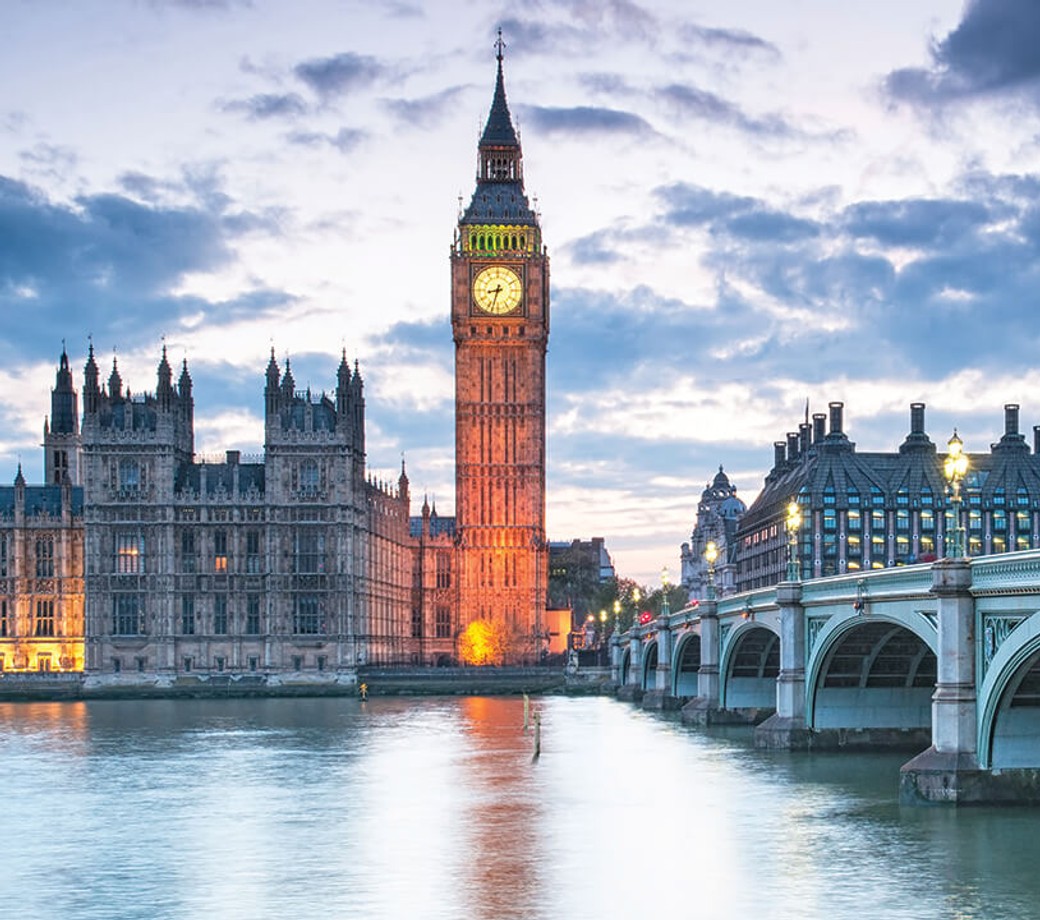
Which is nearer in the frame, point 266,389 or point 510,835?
point 510,835

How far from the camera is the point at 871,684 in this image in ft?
252

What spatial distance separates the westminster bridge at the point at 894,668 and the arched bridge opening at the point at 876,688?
6 centimetres

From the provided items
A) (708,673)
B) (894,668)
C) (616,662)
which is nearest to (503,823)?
(894,668)

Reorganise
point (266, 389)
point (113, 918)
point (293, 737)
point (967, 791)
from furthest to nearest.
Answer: point (266, 389) → point (293, 737) → point (967, 791) → point (113, 918)

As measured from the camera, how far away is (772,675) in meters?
102

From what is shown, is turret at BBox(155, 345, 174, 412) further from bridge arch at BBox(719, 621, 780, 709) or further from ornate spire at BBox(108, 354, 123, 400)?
bridge arch at BBox(719, 621, 780, 709)

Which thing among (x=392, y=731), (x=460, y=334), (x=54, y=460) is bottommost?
(x=392, y=731)

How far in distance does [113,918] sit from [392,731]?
202 feet

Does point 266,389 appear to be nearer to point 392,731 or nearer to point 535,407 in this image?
point 535,407

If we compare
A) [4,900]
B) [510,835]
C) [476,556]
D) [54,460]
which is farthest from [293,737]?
[54,460]

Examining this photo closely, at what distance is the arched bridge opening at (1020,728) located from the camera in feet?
167

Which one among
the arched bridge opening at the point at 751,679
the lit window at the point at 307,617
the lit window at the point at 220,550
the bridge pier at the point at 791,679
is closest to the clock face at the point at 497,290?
the lit window at the point at 220,550

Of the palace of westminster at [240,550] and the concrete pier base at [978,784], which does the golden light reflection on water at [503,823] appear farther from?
the palace of westminster at [240,550]

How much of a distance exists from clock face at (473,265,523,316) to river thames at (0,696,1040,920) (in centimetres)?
10689
